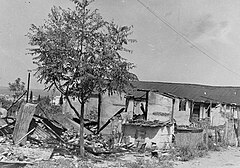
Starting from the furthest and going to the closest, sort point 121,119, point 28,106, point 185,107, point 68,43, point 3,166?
point 185,107 < point 121,119 < point 28,106 < point 68,43 < point 3,166

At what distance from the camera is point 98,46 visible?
463 inches

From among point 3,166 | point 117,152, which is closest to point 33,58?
point 3,166

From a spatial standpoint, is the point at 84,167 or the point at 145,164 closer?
the point at 84,167

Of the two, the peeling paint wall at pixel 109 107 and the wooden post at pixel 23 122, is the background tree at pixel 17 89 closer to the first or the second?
the peeling paint wall at pixel 109 107

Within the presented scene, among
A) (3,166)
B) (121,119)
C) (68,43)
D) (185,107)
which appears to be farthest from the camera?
(185,107)

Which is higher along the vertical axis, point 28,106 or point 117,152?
point 28,106

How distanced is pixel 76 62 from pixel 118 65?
1.62 m

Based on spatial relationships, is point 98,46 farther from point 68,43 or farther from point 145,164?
point 145,164

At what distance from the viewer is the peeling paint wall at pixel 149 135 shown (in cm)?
1583

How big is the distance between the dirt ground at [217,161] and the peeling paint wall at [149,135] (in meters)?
2.26

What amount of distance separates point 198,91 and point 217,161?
3144cm

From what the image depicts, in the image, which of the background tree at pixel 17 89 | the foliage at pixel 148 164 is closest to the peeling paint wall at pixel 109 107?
the foliage at pixel 148 164

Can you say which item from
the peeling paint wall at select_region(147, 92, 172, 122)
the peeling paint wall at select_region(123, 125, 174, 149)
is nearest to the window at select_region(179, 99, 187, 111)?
the peeling paint wall at select_region(147, 92, 172, 122)

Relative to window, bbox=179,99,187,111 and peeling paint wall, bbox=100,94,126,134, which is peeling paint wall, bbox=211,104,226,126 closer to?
window, bbox=179,99,187,111
